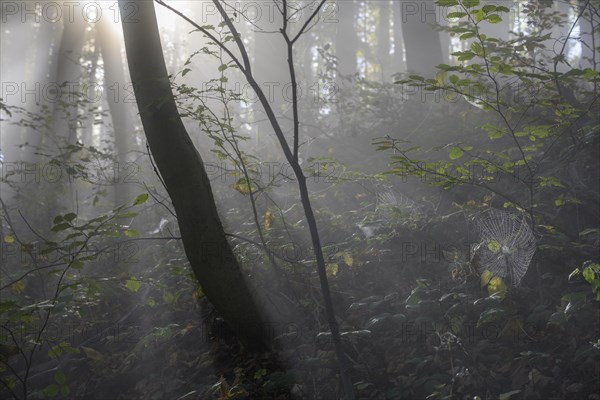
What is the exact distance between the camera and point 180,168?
392 cm

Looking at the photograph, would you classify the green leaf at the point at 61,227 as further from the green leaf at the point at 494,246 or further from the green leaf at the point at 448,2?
the green leaf at the point at 494,246

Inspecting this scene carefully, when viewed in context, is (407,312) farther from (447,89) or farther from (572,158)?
(572,158)

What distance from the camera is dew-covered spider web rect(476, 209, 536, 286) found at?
166 inches

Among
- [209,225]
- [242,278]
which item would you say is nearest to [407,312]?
[242,278]

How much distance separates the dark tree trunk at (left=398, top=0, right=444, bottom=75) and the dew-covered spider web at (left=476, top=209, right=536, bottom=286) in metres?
5.89

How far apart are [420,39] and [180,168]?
24.4 ft

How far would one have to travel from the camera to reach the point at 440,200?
593cm

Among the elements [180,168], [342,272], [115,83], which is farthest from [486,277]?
[115,83]

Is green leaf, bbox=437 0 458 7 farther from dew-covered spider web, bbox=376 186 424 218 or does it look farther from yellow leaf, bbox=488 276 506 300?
dew-covered spider web, bbox=376 186 424 218

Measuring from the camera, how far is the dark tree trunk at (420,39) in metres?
10.1

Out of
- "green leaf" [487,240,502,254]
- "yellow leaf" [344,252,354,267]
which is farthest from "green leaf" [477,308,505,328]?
"yellow leaf" [344,252,354,267]

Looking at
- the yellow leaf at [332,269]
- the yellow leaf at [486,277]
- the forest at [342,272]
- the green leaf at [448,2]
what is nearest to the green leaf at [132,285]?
the forest at [342,272]

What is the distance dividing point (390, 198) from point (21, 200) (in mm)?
7071

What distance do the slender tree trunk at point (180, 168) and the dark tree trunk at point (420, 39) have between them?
677 centimetres
